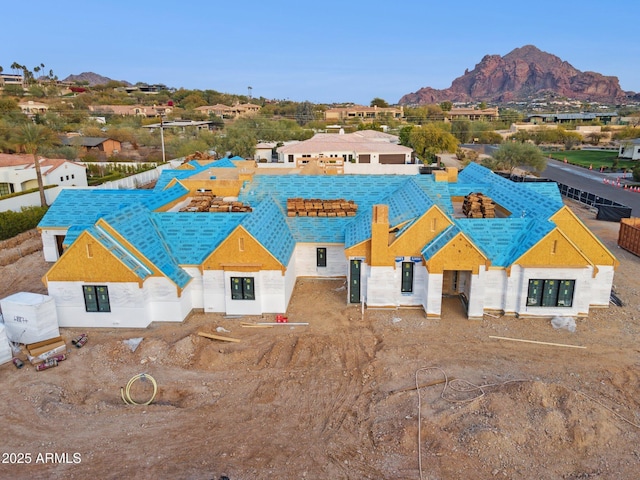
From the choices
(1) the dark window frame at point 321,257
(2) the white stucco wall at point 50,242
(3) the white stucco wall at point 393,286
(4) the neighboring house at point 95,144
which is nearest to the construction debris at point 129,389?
(3) the white stucco wall at point 393,286

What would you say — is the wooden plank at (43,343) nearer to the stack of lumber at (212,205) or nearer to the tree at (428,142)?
the stack of lumber at (212,205)

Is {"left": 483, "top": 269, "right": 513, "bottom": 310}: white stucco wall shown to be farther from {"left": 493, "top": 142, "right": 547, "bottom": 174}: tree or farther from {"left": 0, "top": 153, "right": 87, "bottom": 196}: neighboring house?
{"left": 493, "top": 142, "right": 547, "bottom": 174}: tree

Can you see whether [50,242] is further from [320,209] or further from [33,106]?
[33,106]

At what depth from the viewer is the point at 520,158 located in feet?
210

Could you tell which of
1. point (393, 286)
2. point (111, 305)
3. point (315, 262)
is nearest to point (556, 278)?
point (393, 286)

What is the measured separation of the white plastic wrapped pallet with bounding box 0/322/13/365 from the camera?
58.4 feet

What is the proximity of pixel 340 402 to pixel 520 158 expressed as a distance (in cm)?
5697

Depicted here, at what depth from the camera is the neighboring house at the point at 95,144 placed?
77.9 meters

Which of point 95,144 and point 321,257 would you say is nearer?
point 321,257

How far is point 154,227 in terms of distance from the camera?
23.0 meters

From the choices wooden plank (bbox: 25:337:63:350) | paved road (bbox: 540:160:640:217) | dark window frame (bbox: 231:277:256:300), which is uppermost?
dark window frame (bbox: 231:277:256:300)

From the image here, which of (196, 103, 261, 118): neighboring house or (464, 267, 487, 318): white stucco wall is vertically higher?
(196, 103, 261, 118): neighboring house

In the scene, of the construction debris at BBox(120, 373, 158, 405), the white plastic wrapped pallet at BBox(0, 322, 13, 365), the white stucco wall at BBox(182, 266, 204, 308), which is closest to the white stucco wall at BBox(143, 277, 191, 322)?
the white stucco wall at BBox(182, 266, 204, 308)

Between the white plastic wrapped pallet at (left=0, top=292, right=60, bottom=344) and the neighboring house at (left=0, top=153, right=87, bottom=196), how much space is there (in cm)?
3109
